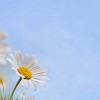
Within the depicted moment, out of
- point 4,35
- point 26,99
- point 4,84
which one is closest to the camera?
point 4,35

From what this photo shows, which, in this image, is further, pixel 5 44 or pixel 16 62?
pixel 16 62

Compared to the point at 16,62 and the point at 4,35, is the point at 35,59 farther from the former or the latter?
the point at 4,35

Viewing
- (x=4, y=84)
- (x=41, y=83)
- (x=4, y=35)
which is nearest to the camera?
(x=4, y=35)

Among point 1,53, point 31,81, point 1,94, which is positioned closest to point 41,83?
point 31,81

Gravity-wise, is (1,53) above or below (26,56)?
below

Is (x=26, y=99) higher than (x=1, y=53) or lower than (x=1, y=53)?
higher

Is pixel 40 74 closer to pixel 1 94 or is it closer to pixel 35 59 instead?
pixel 35 59

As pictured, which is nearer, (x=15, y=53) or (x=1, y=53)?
(x=1, y=53)

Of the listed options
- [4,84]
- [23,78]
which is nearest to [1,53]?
[23,78]

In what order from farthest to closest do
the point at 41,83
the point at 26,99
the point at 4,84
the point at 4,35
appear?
the point at 26,99
the point at 4,84
the point at 41,83
the point at 4,35
